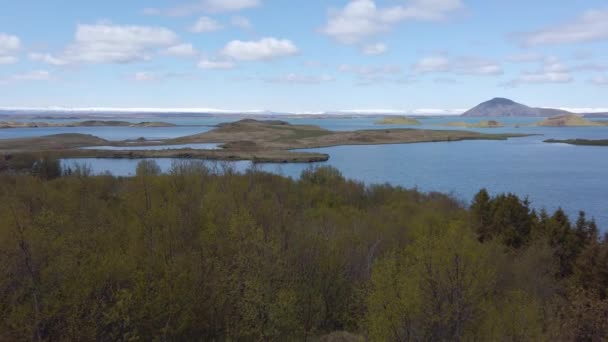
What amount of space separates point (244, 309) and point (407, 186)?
4123cm

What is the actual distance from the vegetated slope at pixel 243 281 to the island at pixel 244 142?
192 feet

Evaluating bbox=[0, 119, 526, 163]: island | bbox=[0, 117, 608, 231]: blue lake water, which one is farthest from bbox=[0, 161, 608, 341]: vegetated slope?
bbox=[0, 119, 526, 163]: island

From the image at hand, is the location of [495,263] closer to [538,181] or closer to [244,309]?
[244,309]

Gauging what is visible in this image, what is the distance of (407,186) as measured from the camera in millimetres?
50938

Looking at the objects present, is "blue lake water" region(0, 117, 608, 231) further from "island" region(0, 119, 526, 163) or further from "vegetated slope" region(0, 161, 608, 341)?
"vegetated slope" region(0, 161, 608, 341)

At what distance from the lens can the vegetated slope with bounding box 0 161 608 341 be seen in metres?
10.6

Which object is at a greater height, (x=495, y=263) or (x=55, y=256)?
(x=55, y=256)

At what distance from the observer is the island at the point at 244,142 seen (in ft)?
262

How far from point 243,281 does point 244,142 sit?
92.3 m

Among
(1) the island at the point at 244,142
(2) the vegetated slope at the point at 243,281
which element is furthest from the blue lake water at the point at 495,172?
(2) the vegetated slope at the point at 243,281

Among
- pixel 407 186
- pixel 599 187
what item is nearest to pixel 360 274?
pixel 407 186

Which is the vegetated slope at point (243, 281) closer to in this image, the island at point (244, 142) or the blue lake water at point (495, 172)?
the blue lake water at point (495, 172)

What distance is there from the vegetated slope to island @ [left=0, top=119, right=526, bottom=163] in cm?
5842

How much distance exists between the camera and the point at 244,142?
10350 centimetres
